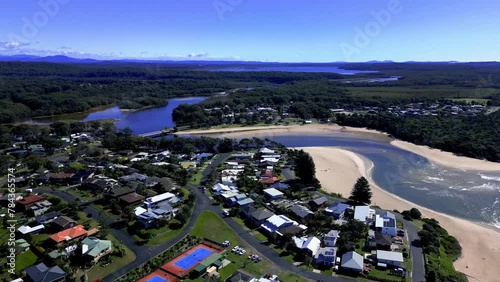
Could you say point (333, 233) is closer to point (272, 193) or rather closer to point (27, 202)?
Result: point (272, 193)

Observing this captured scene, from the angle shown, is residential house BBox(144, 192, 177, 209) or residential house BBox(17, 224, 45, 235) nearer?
residential house BBox(17, 224, 45, 235)

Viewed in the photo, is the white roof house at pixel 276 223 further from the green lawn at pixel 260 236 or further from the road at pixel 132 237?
the road at pixel 132 237

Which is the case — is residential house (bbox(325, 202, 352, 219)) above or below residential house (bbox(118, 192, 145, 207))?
above

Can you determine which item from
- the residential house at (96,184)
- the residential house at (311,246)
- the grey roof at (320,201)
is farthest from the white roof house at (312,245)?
the residential house at (96,184)

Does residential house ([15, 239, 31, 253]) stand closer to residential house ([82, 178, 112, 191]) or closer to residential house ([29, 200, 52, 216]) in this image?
residential house ([29, 200, 52, 216])

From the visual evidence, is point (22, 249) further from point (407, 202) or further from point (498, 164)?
point (498, 164)

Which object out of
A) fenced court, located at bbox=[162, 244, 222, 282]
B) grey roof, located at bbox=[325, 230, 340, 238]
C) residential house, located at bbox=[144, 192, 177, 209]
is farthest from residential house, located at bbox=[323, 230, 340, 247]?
residential house, located at bbox=[144, 192, 177, 209]
